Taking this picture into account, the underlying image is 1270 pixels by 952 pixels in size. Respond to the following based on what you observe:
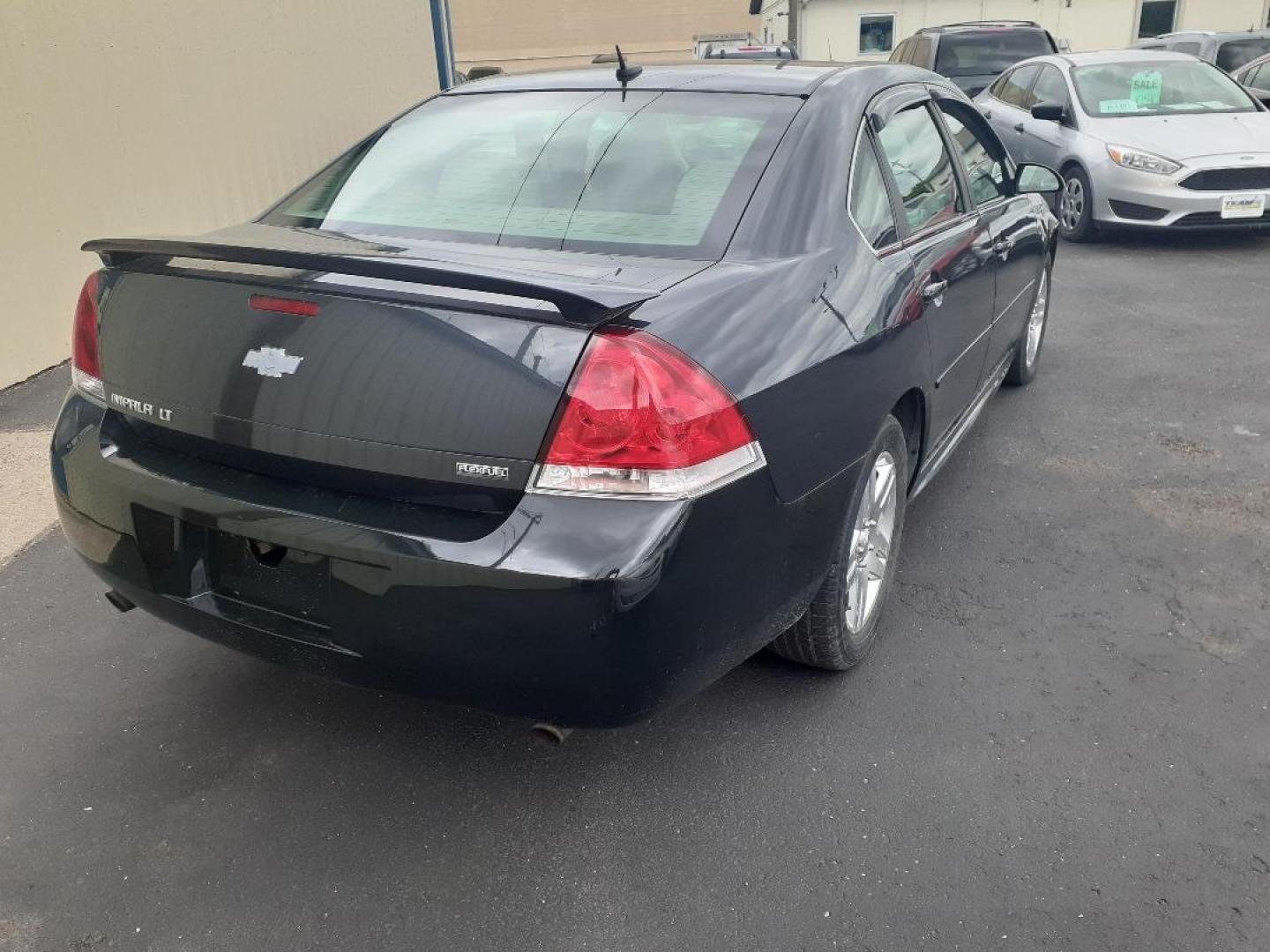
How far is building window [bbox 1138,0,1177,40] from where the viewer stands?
28391mm

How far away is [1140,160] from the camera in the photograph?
8383 millimetres

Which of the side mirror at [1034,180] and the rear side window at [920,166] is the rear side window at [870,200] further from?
the side mirror at [1034,180]

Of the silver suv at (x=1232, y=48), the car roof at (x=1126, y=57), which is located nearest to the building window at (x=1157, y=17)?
the silver suv at (x=1232, y=48)

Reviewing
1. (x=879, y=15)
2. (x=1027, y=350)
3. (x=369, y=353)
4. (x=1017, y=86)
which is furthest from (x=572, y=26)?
(x=369, y=353)

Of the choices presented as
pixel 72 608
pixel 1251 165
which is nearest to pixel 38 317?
pixel 72 608

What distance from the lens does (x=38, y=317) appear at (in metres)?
5.56

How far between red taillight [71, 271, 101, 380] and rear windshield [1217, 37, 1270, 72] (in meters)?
17.2

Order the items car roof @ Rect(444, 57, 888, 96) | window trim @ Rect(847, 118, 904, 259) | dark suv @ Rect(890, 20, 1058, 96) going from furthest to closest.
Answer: dark suv @ Rect(890, 20, 1058, 96) < car roof @ Rect(444, 57, 888, 96) < window trim @ Rect(847, 118, 904, 259)

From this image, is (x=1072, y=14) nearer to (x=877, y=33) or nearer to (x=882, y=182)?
(x=877, y=33)

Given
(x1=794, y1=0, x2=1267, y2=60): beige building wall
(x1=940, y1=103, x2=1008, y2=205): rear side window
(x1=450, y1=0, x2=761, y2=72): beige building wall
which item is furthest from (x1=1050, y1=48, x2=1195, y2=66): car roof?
(x1=450, y1=0, x2=761, y2=72): beige building wall

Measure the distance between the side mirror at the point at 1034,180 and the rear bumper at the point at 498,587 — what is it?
108 inches

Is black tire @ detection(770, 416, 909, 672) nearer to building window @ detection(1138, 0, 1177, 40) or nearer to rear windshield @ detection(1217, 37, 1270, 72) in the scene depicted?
rear windshield @ detection(1217, 37, 1270, 72)

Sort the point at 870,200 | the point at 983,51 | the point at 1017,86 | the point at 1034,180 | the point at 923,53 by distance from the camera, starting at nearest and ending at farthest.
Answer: the point at 870,200 → the point at 1034,180 → the point at 1017,86 → the point at 983,51 → the point at 923,53

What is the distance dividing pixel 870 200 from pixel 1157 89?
7848mm
